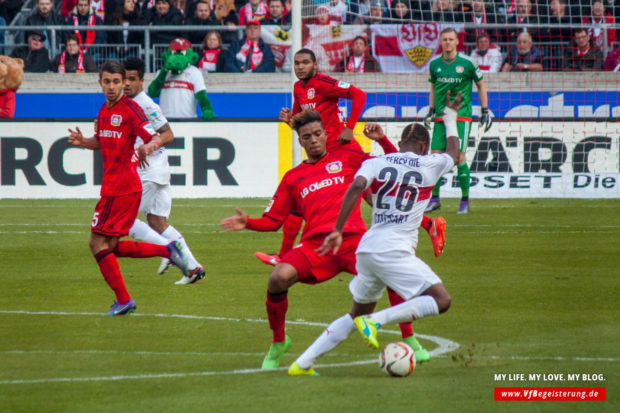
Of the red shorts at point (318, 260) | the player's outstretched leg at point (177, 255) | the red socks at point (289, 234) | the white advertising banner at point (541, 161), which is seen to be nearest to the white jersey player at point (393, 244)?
the red shorts at point (318, 260)

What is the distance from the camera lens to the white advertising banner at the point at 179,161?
56.8ft

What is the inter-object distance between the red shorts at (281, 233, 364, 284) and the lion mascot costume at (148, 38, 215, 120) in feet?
31.6

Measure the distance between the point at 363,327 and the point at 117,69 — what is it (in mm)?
3599

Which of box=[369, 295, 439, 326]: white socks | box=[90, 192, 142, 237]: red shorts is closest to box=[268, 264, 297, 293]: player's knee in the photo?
box=[369, 295, 439, 326]: white socks

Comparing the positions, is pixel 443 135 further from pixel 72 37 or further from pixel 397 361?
pixel 397 361

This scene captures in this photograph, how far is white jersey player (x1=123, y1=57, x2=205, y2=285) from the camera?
9.20 metres

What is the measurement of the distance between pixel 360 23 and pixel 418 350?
14.7 metres

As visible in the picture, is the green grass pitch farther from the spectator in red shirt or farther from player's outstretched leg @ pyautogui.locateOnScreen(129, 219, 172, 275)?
the spectator in red shirt

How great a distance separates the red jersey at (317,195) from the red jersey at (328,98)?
10.1ft

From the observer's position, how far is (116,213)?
8.08 metres

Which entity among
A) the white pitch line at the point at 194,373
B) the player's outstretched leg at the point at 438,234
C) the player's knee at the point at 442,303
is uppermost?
the player's outstretched leg at the point at 438,234

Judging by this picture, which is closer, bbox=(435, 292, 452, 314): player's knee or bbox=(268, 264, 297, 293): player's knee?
bbox=(435, 292, 452, 314): player's knee

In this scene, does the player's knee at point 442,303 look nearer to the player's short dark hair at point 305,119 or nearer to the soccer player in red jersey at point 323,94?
the player's short dark hair at point 305,119

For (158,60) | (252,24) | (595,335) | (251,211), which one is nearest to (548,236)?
(251,211)
